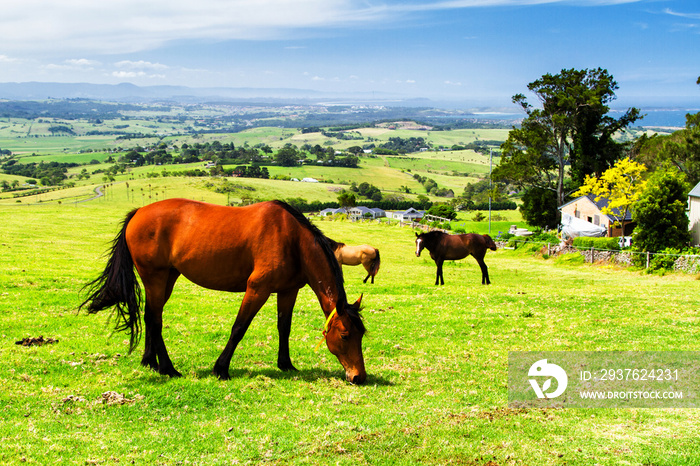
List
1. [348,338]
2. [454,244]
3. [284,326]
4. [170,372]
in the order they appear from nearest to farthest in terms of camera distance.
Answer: [348,338] → [170,372] → [284,326] → [454,244]

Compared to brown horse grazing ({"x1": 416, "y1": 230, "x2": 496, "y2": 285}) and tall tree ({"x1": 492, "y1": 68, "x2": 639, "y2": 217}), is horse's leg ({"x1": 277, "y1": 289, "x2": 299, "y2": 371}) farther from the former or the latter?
tall tree ({"x1": 492, "y1": 68, "x2": 639, "y2": 217})

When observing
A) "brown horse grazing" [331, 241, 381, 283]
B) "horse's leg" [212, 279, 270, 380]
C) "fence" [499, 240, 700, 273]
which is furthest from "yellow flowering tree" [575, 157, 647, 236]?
"horse's leg" [212, 279, 270, 380]

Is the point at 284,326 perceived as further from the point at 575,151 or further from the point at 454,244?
the point at 575,151

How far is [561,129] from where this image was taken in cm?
5775

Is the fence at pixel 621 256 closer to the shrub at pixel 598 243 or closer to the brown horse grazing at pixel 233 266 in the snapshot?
the shrub at pixel 598 243

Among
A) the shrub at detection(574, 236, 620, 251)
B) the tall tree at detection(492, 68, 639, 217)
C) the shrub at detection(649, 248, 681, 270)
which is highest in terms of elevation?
the tall tree at detection(492, 68, 639, 217)

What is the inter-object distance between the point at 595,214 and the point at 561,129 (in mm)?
10129

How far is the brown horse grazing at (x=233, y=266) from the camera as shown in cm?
956

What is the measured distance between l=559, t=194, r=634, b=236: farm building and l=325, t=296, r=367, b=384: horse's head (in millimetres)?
51419

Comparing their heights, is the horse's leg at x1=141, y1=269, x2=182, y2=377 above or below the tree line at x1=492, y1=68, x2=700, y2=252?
below

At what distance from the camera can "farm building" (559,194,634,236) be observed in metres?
54.9

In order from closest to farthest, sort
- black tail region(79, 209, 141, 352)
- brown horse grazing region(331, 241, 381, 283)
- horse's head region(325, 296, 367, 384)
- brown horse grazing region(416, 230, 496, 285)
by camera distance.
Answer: horse's head region(325, 296, 367, 384) → black tail region(79, 209, 141, 352) → brown horse grazing region(416, 230, 496, 285) → brown horse grazing region(331, 241, 381, 283)

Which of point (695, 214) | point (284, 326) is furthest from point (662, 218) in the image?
point (284, 326)

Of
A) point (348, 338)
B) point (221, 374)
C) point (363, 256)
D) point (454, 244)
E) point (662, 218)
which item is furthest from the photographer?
point (662, 218)
